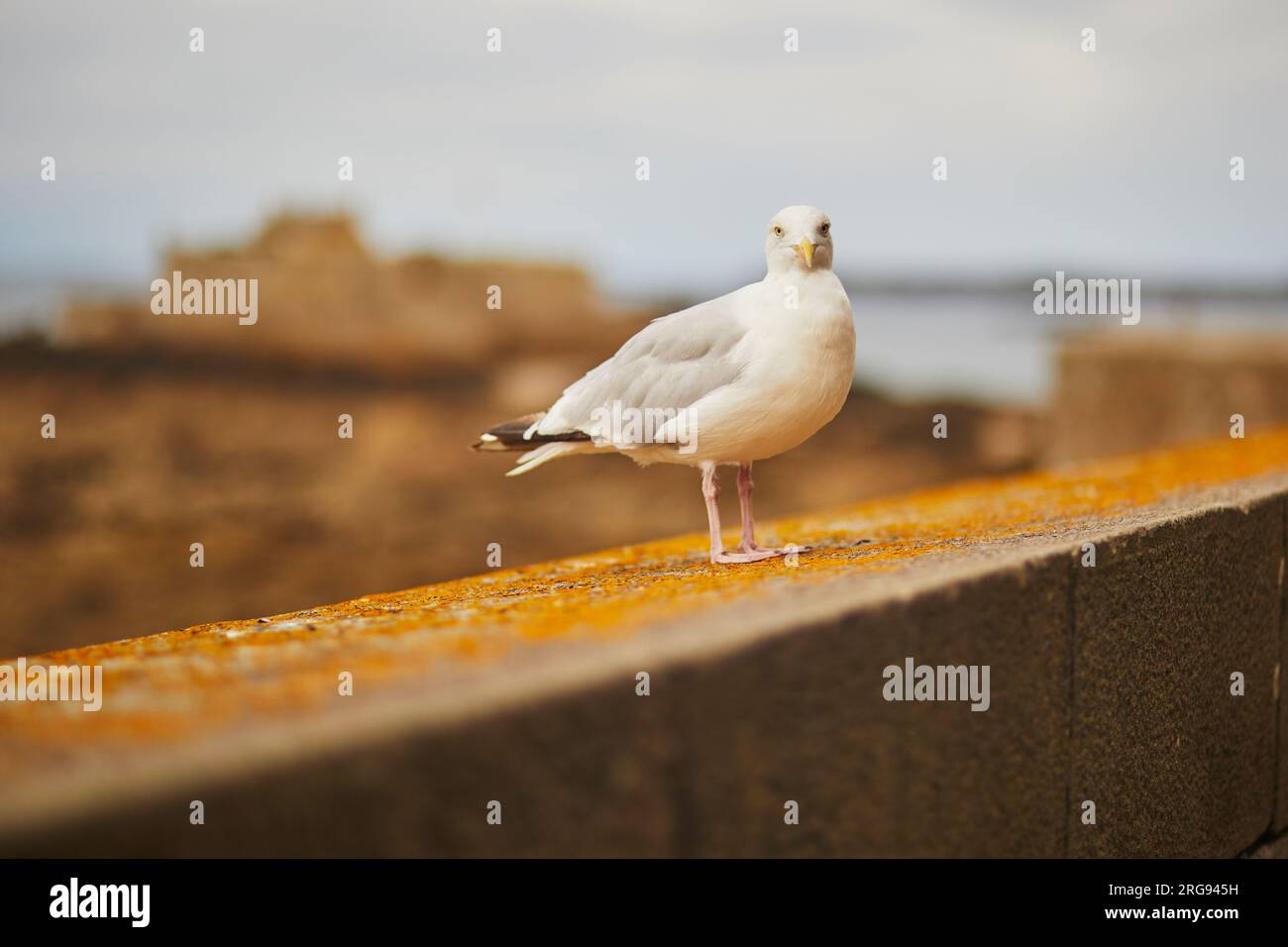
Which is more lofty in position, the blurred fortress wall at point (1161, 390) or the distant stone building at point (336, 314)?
the distant stone building at point (336, 314)

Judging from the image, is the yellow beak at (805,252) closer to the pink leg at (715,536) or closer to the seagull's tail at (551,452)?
the pink leg at (715,536)

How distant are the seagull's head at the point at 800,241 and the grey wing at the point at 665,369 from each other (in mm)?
236

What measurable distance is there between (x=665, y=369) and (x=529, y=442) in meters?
0.56

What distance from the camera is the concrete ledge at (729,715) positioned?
5.91 ft

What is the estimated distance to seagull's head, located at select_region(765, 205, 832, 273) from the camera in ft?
12.4

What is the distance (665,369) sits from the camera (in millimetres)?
3988

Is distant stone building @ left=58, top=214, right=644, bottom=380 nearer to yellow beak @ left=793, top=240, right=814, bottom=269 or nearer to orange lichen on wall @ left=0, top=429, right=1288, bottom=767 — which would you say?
orange lichen on wall @ left=0, top=429, right=1288, bottom=767

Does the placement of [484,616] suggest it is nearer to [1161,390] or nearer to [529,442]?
[529,442]

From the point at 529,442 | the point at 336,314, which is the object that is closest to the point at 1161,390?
the point at 529,442

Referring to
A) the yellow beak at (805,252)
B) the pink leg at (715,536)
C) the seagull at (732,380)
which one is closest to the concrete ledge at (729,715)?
the pink leg at (715,536)

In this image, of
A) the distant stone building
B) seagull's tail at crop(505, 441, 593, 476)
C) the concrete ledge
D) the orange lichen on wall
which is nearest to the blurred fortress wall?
the orange lichen on wall
